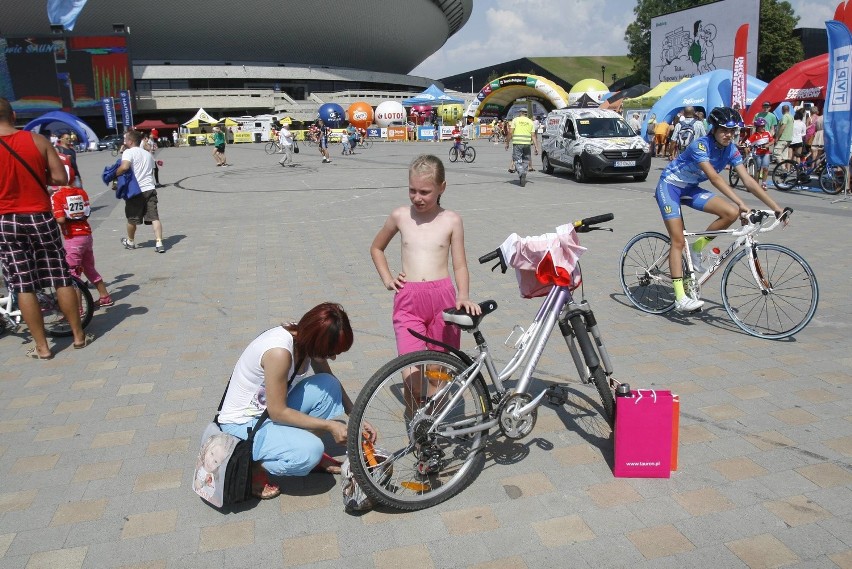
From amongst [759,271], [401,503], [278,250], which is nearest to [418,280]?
[401,503]

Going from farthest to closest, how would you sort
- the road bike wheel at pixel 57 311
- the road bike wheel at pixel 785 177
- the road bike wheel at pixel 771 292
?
the road bike wheel at pixel 785 177
the road bike wheel at pixel 57 311
the road bike wheel at pixel 771 292

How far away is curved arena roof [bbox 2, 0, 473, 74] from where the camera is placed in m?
71.8

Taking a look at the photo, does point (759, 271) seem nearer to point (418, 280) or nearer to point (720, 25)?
point (418, 280)

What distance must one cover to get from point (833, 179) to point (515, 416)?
13369 mm

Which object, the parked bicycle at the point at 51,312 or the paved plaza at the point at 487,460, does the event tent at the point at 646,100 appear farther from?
the parked bicycle at the point at 51,312

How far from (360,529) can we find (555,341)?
2.94m

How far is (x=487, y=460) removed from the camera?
11.8 ft

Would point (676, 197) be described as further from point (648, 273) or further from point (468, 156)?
point (468, 156)

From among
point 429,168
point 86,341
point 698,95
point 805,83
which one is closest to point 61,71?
point 698,95

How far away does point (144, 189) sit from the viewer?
9336mm

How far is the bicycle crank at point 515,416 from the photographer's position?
129 inches

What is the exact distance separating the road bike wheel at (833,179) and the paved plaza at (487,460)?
652 cm

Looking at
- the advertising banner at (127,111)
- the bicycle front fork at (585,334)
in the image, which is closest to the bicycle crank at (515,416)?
the bicycle front fork at (585,334)

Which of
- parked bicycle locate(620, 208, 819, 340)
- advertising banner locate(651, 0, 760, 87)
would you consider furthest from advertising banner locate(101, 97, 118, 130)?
parked bicycle locate(620, 208, 819, 340)
